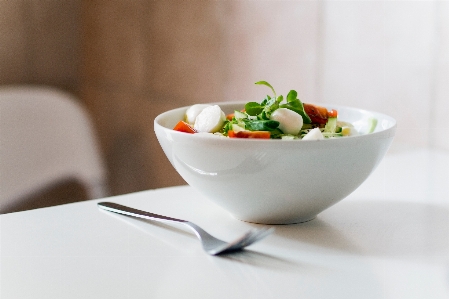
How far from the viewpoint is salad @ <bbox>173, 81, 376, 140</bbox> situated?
2.25 ft

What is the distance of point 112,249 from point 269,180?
0.20m

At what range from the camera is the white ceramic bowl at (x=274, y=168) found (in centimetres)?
63

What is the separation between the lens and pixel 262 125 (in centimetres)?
69

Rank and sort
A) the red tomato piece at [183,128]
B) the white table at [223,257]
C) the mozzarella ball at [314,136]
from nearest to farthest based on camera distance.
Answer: the white table at [223,257] < the mozzarella ball at [314,136] < the red tomato piece at [183,128]

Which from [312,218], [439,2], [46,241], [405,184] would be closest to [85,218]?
[46,241]

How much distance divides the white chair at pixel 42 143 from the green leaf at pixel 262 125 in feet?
2.36

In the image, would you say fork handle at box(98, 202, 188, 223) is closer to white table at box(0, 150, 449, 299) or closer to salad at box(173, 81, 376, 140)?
white table at box(0, 150, 449, 299)

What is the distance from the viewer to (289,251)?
646mm

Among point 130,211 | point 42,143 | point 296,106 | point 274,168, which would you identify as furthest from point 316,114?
point 42,143

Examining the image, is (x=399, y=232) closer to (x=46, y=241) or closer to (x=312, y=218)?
(x=312, y=218)

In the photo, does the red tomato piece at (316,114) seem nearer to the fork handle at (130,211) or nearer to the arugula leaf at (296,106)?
the arugula leaf at (296,106)

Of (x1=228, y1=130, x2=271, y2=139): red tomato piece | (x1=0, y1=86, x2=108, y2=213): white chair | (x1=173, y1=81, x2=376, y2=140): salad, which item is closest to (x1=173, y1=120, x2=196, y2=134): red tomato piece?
(x1=173, y1=81, x2=376, y2=140): salad

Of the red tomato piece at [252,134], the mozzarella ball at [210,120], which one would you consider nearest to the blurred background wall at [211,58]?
the mozzarella ball at [210,120]

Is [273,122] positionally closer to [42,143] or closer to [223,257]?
[223,257]
